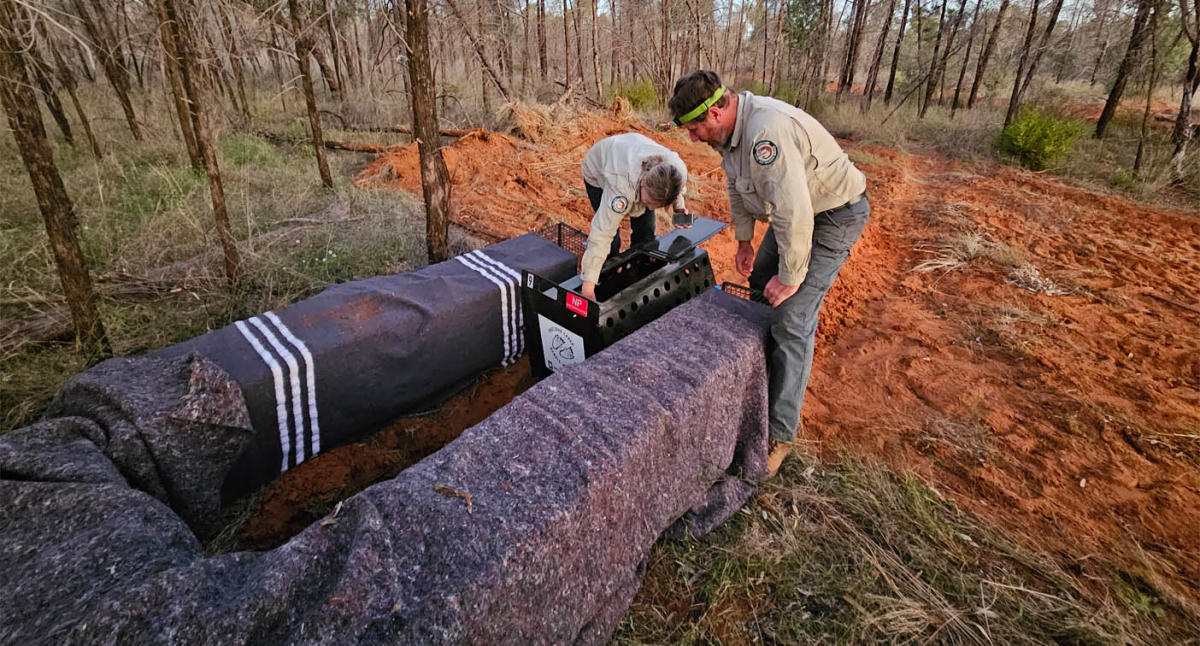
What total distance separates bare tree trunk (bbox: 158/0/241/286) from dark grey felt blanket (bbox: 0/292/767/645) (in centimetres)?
174

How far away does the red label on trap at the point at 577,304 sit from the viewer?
238 centimetres

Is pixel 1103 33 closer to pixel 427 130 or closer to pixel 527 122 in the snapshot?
pixel 527 122

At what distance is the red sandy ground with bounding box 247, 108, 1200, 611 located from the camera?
7.18 ft

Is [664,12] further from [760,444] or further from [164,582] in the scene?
[164,582]

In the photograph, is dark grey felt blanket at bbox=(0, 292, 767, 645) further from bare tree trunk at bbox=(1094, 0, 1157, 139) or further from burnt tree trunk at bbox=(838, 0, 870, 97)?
burnt tree trunk at bbox=(838, 0, 870, 97)

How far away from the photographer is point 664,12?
1159 cm

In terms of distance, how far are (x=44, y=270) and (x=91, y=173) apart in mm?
2837

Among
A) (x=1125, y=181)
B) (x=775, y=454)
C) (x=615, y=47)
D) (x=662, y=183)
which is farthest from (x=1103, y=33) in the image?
(x=775, y=454)

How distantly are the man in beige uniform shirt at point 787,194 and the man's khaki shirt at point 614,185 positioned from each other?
23.0 inches

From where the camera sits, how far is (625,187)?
280 centimetres

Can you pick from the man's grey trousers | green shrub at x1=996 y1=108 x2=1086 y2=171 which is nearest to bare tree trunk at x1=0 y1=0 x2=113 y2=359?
the man's grey trousers

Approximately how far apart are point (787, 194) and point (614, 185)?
3.71ft

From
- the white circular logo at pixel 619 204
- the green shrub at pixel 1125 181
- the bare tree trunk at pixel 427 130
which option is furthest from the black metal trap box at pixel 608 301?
the green shrub at pixel 1125 181

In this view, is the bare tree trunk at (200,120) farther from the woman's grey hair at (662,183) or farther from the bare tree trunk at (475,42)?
the woman's grey hair at (662,183)
